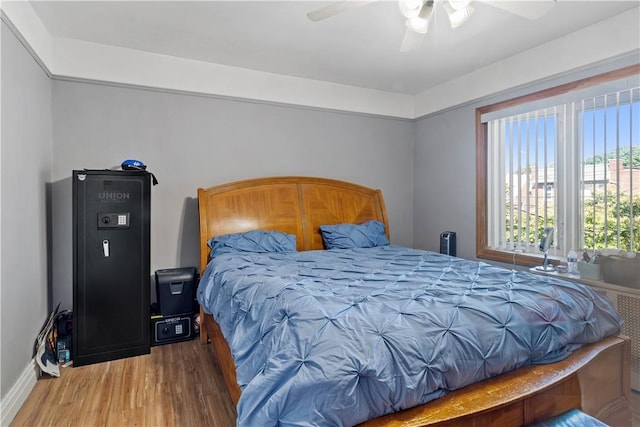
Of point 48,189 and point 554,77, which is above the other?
point 554,77

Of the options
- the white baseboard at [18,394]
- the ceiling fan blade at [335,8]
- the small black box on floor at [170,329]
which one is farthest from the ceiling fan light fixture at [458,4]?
the white baseboard at [18,394]

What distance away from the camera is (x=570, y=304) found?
5.63 ft

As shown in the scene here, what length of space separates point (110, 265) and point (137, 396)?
101cm

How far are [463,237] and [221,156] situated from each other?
269cm

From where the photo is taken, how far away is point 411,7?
1870 mm

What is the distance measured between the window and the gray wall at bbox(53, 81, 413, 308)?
4.10ft

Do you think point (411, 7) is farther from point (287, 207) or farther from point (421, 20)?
point (287, 207)

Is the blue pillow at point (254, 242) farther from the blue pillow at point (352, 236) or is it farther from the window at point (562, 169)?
the window at point (562, 169)

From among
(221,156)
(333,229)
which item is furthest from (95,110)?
(333,229)

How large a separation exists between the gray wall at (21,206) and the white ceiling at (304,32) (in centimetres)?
55

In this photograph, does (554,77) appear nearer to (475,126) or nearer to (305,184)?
(475,126)

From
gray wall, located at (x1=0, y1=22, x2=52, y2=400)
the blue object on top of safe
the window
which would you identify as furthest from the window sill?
gray wall, located at (x1=0, y1=22, x2=52, y2=400)

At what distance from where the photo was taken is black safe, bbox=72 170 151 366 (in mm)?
2623

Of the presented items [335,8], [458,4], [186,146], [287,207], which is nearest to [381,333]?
[335,8]
